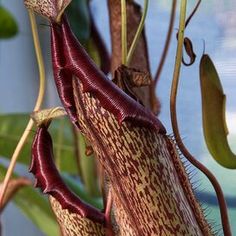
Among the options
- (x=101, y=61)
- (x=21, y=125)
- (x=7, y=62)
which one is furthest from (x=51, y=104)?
(x=101, y=61)

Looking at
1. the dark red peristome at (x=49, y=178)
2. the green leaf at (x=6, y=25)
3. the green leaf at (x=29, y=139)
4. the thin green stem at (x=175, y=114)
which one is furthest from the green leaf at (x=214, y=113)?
the green leaf at (x=6, y=25)

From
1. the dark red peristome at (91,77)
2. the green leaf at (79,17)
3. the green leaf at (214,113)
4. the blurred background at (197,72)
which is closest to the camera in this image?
the dark red peristome at (91,77)

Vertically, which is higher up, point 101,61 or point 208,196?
point 101,61

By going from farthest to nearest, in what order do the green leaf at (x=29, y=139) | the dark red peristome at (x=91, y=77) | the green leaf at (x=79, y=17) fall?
the green leaf at (x=29, y=139) → the green leaf at (x=79, y=17) → the dark red peristome at (x=91, y=77)

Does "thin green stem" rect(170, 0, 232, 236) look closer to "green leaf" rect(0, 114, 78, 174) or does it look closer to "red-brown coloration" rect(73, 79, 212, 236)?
"red-brown coloration" rect(73, 79, 212, 236)

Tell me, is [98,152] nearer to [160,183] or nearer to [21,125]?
[160,183]

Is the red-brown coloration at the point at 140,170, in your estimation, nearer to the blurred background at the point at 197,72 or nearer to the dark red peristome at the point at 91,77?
the dark red peristome at the point at 91,77

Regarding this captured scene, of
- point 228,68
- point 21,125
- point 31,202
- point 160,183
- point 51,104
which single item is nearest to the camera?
point 160,183
